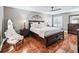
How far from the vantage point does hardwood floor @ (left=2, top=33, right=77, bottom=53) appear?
1.52 meters

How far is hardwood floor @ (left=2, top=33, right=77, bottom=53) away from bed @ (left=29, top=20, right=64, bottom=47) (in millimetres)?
70

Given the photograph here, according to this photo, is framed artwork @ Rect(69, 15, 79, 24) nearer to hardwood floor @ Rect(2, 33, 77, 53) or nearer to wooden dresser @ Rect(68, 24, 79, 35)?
wooden dresser @ Rect(68, 24, 79, 35)

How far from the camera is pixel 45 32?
1.51 metres

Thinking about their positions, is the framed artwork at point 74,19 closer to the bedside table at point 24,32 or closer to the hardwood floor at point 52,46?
the hardwood floor at point 52,46

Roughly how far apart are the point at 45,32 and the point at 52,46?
269mm

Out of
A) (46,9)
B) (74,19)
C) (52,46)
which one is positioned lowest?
(52,46)

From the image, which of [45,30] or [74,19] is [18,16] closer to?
[45,30]

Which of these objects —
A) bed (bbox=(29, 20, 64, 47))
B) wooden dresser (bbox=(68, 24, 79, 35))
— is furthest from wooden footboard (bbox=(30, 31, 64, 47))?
wooden dresser (bbox=(68, 24, 79, 35))

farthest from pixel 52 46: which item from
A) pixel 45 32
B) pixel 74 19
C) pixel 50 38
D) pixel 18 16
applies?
pixel 18 16

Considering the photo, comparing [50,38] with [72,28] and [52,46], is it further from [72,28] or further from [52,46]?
[72,28]

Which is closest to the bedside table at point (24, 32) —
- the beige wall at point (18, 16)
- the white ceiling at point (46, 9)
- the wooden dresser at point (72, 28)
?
the beige wall at point (18, 16)

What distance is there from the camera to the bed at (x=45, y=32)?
1.52m

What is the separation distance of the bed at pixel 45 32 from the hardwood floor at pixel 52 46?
0.23 feet

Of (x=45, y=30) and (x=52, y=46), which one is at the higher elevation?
(x=45, y=30)
